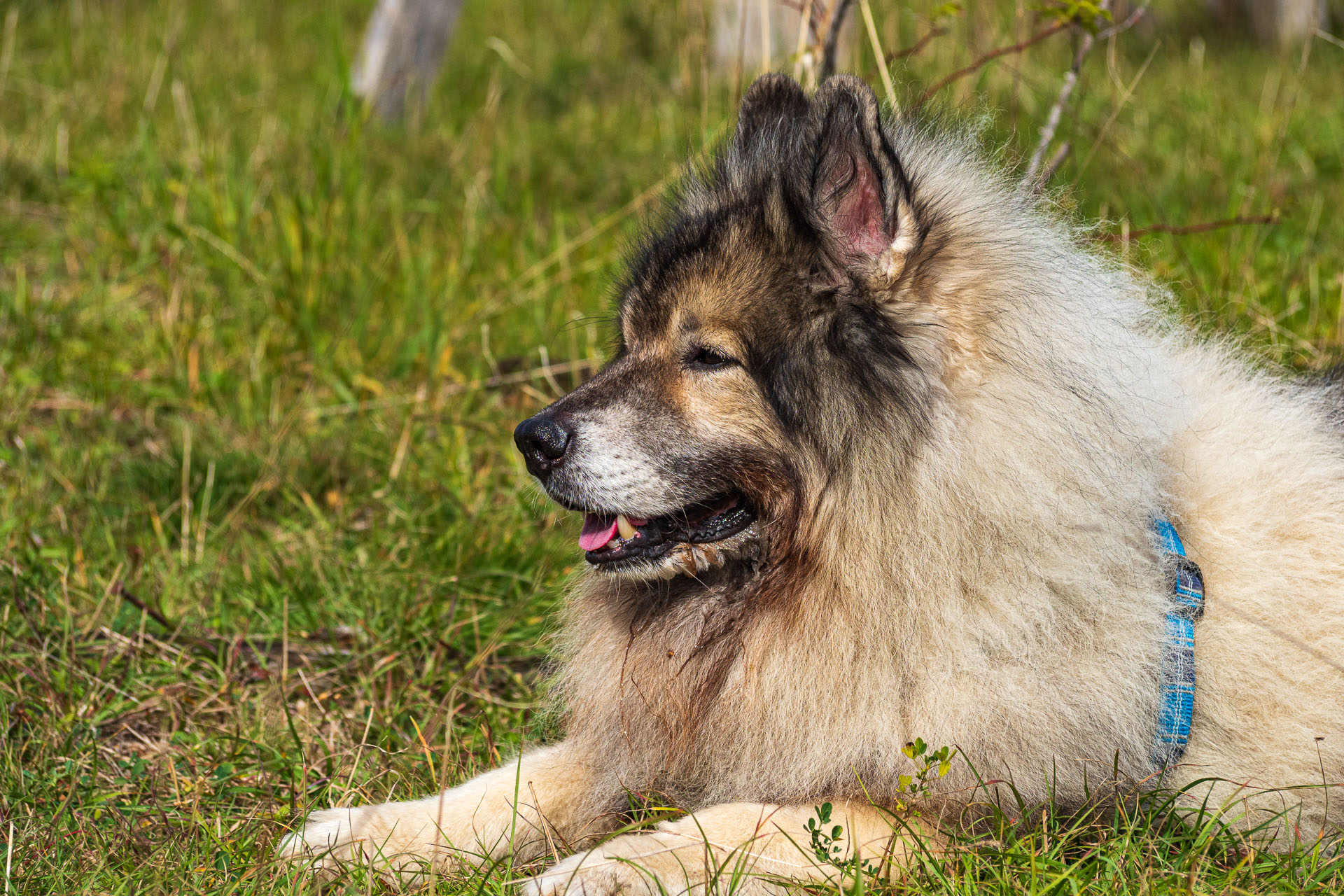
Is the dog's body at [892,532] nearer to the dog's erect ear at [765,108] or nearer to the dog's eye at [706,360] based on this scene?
the dog's eye at [706,360]

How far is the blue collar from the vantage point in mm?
2387

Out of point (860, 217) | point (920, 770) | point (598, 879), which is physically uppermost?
point (860, 217)

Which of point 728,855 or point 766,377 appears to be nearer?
point 728,855

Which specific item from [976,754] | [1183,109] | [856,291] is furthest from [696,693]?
[1183,109]

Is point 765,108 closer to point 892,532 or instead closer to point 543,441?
point 543,441

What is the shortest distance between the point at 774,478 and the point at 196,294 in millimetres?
3630

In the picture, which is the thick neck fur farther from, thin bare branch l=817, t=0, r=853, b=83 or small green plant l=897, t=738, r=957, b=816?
thin bare branch l=817, t=0, r=853, b=83

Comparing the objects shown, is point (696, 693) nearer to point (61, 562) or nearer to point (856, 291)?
point (856, 291)

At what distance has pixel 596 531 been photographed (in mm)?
2686

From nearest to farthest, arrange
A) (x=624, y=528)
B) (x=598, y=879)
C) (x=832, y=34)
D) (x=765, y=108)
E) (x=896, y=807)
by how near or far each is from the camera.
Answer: (x=598, y=879) → (x=896, y=807) → (x=624, y=528) → (x=765, y=108) → (x=832, y=34)

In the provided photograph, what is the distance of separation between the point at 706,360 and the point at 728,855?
3.31 feet

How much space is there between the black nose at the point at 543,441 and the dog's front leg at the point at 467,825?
65cm

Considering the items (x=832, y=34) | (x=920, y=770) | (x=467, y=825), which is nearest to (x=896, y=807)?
(x=920, y=770)

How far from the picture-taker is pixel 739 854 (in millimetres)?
2217
